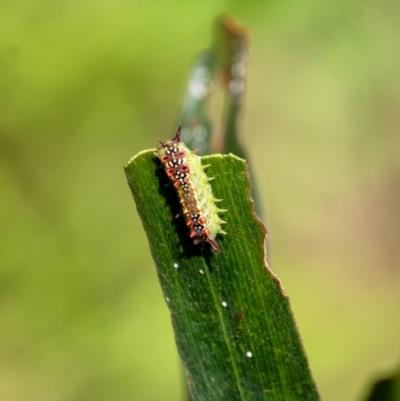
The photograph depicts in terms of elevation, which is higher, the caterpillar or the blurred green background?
the blurred green background

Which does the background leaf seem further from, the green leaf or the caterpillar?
the caterpillar

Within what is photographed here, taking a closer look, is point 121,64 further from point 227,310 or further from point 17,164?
point 227,310

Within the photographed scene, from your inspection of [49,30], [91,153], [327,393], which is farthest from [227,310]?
[49,30]

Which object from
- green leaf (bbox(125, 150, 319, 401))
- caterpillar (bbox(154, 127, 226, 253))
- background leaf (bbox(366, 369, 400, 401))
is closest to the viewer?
green leaf (bbox(125, 150, 319, 401))

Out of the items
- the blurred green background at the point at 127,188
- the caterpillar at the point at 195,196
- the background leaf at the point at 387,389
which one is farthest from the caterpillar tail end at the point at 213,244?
the blurred green background at the point at 127,188

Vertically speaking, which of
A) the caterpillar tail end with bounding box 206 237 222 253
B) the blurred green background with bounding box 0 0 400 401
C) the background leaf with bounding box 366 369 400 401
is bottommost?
the background leaf with bounding box 366 369 400 401

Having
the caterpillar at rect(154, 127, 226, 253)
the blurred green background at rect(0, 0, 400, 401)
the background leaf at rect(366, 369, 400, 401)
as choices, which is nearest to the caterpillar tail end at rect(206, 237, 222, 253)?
the caterpillar at rect(154, 127, 226, 253)
